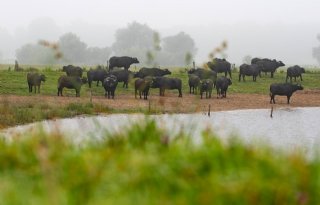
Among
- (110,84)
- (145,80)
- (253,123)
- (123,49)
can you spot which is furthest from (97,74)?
(123,49)

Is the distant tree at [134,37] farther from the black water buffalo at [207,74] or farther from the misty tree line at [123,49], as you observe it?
the black water buffalo at [207,74]

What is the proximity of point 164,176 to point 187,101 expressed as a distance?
1125 inches

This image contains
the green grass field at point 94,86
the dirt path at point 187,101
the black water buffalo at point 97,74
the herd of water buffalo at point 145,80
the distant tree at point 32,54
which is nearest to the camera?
the dirt path at point 187,101

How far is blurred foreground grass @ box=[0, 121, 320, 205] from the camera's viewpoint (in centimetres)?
428

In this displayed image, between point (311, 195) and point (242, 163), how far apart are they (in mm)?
992

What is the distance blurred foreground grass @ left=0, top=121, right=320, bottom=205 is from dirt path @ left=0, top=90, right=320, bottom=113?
2079 centimetres

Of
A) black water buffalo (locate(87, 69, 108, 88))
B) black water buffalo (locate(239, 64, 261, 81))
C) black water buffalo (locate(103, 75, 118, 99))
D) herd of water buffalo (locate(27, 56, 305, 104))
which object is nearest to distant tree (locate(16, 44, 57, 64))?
black water buffalo (locate(239, 64, 261, 81))

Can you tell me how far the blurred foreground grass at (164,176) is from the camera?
428 cm

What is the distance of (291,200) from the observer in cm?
450

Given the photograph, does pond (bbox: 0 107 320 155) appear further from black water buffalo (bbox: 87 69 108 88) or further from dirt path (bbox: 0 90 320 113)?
black water buffalo (bbox: 87 69 108 88)

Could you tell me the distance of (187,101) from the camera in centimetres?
3344

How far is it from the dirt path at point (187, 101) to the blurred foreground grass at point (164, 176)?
68.2 feet

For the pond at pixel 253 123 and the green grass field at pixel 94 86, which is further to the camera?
the green grass field at pixel 94 86

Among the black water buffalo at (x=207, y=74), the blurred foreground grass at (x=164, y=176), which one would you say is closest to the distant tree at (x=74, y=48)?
the black water buffalo at (x=207, y=74)
